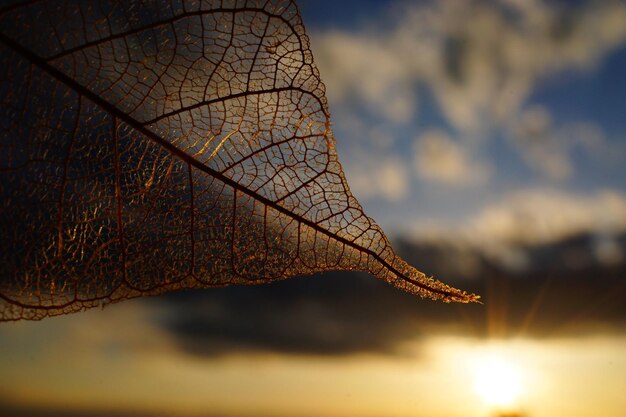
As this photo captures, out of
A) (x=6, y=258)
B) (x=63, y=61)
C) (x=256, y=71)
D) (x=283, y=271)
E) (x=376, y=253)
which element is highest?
(x=256, y=71)

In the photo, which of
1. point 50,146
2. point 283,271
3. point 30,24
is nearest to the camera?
point 30,24

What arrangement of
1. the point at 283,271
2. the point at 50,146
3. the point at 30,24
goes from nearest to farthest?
the point at 30,24 → the point at 50,146 → the point at 283,271

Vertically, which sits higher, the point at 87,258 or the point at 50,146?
the point at 50,146

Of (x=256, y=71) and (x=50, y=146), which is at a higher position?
(x=256, y=71)

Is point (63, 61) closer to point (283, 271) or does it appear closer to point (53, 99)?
point (53, 99)

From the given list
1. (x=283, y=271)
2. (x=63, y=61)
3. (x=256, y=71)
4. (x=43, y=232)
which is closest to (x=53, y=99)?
(x=63, y=61)

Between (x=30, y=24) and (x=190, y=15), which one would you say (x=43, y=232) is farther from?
(x=190, y=15)

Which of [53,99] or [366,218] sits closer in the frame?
[53,99]

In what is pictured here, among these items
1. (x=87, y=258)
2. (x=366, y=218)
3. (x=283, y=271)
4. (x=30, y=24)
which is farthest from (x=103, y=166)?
(x=366, y=218)

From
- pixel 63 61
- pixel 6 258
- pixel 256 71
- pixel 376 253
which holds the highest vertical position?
pixel 256 71
